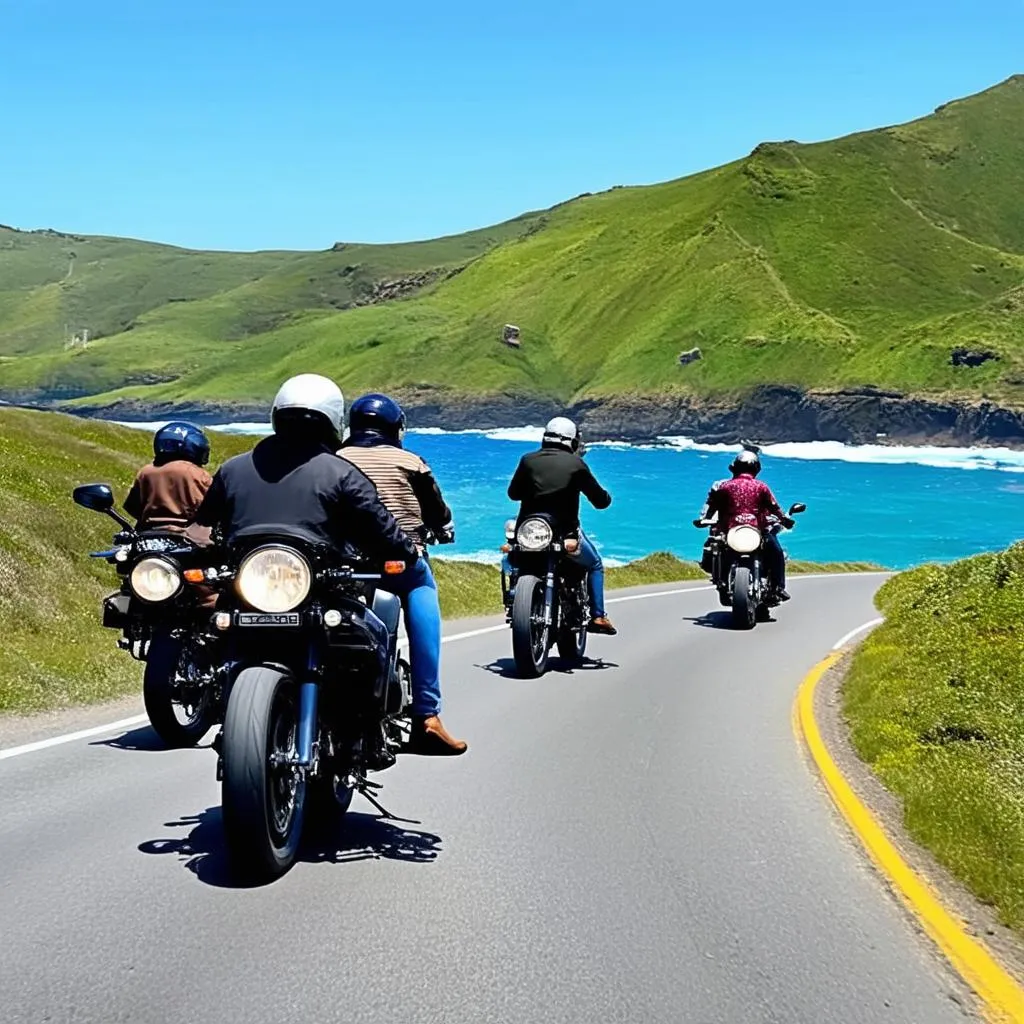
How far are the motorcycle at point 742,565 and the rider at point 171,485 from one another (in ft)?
33.6

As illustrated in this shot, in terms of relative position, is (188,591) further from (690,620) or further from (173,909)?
(690,620)

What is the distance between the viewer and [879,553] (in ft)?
322

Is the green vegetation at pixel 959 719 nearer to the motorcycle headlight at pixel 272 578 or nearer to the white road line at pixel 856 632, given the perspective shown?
the white road line at pixel 856 632

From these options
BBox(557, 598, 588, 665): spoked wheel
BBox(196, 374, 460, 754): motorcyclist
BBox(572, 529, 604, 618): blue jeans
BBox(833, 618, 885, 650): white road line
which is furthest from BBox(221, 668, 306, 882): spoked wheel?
BBox(833, 618, 885, 650): white road line

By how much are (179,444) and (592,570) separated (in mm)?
5516

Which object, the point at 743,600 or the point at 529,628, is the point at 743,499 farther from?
the point at 529,628

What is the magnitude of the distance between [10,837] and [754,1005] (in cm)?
401

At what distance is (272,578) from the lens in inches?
230

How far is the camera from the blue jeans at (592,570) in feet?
46.4

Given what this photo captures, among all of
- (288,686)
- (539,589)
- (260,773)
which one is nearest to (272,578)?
(288,686)

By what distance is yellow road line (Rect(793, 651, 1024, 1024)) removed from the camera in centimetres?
522

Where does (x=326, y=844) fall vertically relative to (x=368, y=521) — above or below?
below

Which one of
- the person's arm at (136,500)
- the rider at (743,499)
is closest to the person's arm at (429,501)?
the person's arm at (136,500)

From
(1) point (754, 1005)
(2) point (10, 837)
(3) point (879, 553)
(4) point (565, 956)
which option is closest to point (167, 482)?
(2) point (10, 837)
